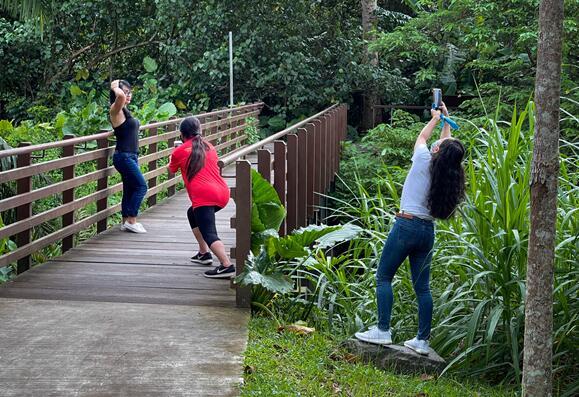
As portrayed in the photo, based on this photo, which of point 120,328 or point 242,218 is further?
point 242,218

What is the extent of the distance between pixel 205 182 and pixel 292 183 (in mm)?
2214

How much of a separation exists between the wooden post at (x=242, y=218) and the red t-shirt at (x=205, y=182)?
0.79 m

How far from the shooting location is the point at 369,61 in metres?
22.4

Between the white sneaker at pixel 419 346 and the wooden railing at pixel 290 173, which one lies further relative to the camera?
the wooden railing at pixel 290 173

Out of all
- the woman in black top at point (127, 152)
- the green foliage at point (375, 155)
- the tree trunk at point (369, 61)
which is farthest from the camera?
A: the tree trunk at point (369, 61)

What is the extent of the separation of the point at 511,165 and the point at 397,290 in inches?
51.5

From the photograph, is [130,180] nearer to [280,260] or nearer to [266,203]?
[266,203]

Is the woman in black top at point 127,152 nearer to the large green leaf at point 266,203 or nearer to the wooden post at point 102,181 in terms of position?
the wooden post at point 102,181

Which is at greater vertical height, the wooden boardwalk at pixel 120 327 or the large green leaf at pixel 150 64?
the large green leaf at pixel 150 64

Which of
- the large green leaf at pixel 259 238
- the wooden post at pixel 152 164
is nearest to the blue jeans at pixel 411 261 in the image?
the large green leaf at pixel 259 238

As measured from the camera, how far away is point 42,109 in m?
22.9

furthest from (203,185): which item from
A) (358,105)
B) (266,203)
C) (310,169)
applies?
(358,105)

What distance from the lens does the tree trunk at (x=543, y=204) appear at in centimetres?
416

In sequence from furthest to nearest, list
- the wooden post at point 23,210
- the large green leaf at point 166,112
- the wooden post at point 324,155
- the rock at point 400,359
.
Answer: the large green leaf at point 166,112, the wooden post at point 324,155, the wooden post at point 23,210, the rock at point 400,359
